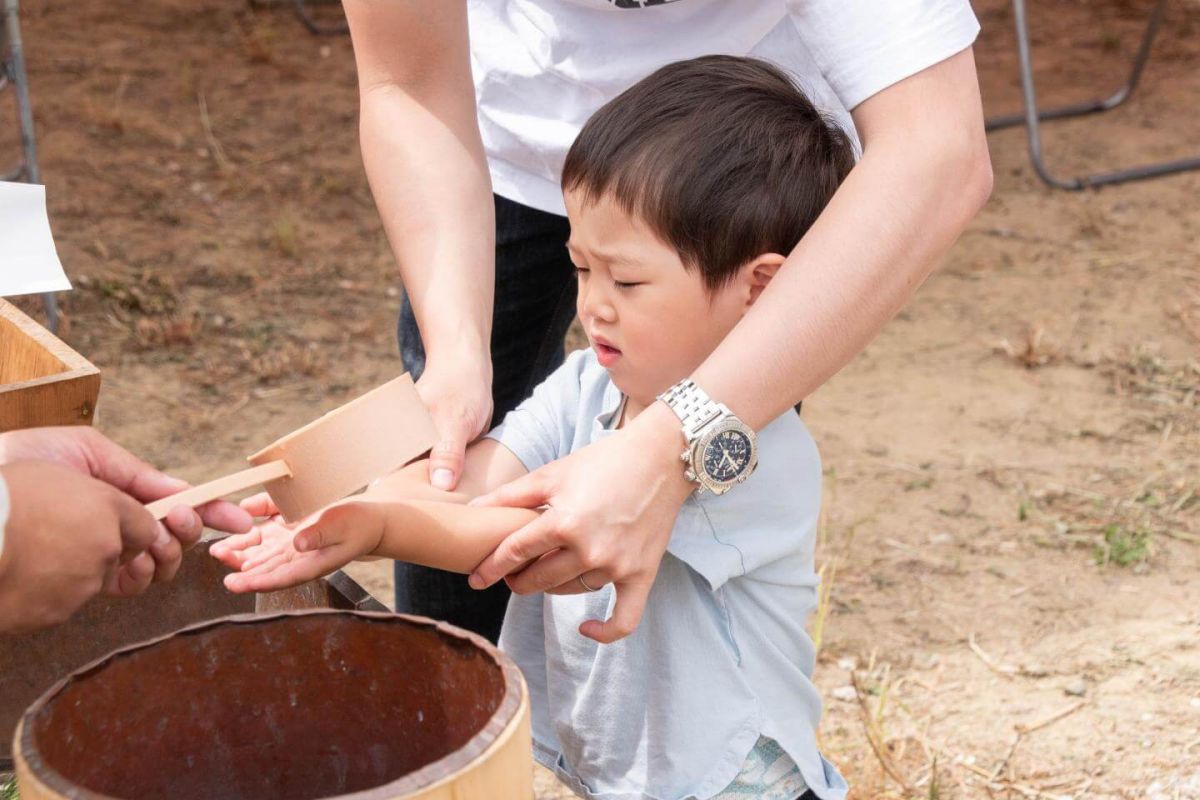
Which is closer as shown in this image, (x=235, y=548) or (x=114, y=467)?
(x=114, y=467)

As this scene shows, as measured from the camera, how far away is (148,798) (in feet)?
3.86

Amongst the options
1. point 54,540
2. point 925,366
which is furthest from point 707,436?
point 925,366

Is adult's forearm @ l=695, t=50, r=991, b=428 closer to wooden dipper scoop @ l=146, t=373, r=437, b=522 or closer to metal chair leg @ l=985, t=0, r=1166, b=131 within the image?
wooden dipper scoop @ l=146, t=373, r=437, b=522

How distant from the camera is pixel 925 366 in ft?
12.4

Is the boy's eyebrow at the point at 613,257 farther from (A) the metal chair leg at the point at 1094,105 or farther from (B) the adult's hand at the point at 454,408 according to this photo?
(A) the metal chair leg at the point at 1094,105

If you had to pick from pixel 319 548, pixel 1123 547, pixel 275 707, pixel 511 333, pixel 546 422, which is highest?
pixel 319 548

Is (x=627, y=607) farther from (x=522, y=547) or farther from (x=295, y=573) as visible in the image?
(x=295, y=573)

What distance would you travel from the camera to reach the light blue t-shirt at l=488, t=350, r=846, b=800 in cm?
144

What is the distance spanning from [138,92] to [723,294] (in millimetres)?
4424

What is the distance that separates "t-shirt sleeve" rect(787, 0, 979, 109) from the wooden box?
74 cm

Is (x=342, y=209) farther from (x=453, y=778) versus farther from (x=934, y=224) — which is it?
(x=453, y=778)

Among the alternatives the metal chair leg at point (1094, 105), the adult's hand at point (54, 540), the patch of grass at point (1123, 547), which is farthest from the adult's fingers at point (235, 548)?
the metal chair leg at point (1094, 105)

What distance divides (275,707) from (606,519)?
1.00 ft

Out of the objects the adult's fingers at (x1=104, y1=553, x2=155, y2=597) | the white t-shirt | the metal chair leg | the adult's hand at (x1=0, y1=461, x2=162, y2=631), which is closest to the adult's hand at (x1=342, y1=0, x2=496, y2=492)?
the white t-shirt
